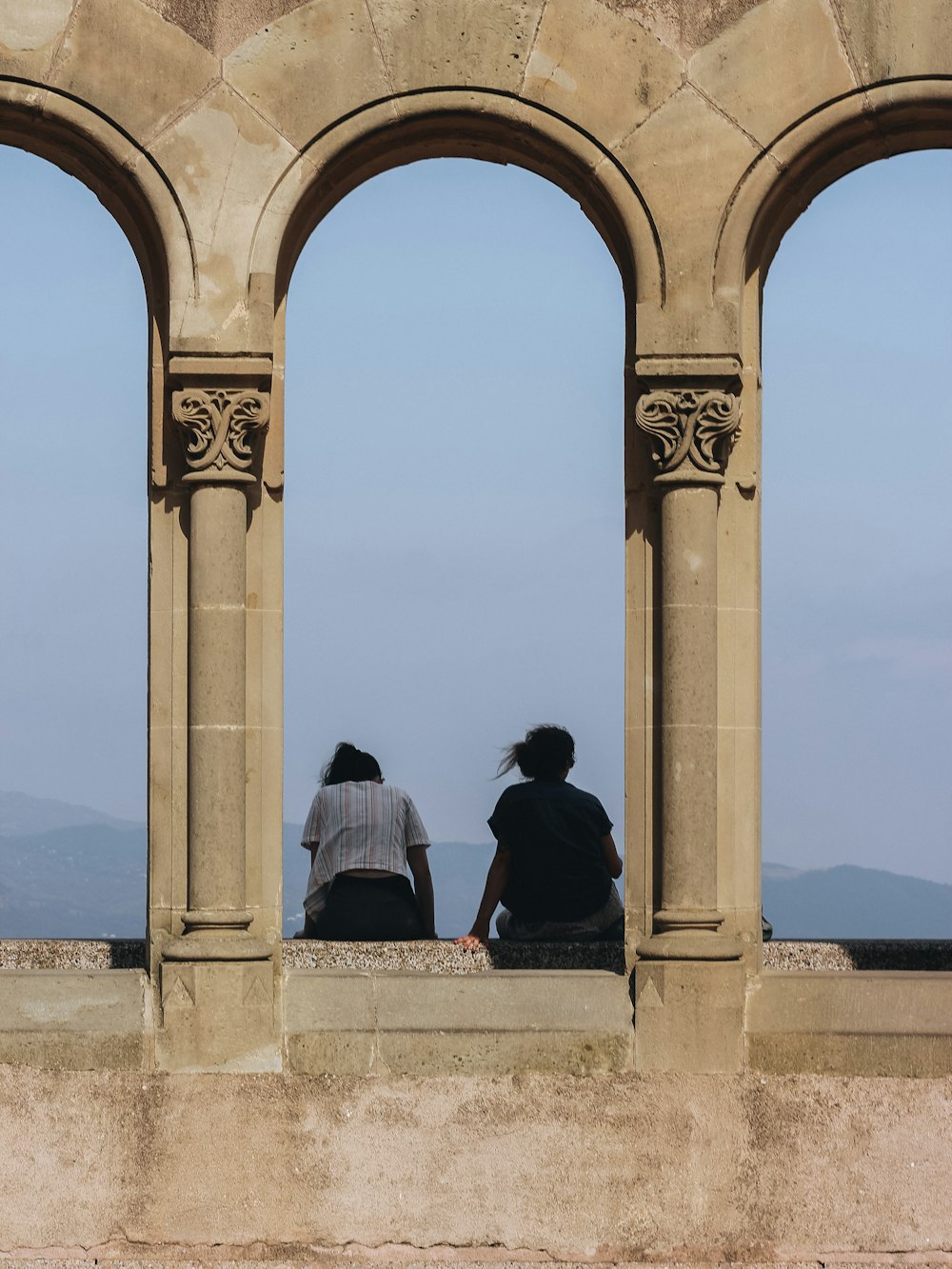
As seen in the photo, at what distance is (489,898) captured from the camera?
9.33 m

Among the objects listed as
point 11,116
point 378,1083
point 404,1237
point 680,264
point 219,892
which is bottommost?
point 404,1237

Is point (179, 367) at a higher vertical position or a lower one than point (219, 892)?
higher

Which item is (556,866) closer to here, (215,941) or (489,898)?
(489,898)

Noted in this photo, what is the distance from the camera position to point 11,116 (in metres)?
8.62

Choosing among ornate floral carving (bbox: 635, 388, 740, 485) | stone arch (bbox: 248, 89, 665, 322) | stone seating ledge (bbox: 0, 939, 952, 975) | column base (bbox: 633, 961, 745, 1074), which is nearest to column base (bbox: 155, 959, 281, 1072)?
stone seating ledge (bbox: 0, 939, 952, 975)

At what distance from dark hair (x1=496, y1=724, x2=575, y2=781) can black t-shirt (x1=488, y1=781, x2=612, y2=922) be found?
0.45 ft

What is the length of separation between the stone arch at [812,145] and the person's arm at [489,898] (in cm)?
257

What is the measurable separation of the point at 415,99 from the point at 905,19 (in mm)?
1882

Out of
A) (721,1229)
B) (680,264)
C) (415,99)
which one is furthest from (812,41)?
(721,1229)

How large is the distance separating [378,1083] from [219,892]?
92 centimetres

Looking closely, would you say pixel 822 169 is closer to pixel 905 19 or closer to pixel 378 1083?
pixel 905 19

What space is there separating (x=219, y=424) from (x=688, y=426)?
1757mm

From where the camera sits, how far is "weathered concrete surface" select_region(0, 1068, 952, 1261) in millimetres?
8211

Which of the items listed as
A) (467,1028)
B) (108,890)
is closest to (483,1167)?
(467,1028)
